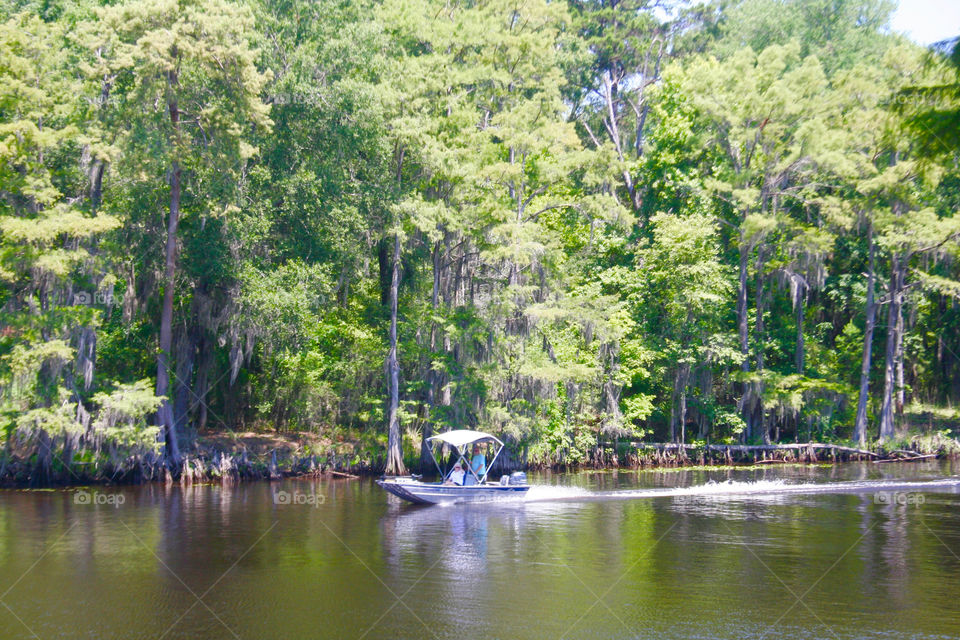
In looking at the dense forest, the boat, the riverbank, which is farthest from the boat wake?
the riverbank

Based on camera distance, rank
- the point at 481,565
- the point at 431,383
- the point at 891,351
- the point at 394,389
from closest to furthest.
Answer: the point at 481,565, the point at 394,389, the point at 431,383, the point at 891,351

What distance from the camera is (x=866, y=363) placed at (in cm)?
3853

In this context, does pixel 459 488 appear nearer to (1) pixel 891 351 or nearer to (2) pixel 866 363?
(2) pixel 866 363

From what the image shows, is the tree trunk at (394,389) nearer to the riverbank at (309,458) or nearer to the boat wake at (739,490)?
the riverbank at (309,458)

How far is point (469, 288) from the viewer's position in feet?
119

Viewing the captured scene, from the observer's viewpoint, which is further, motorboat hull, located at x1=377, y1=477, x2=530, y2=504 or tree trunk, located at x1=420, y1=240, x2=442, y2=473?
tree trunk, located at x1=420, y1=240, x2=442, y2=473

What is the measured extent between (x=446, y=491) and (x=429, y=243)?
1322 cm

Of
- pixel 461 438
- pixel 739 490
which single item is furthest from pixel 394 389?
pixel 739 490

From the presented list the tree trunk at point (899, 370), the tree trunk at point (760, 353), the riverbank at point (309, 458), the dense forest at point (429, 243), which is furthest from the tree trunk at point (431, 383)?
the tree trunk at point (899, 370)

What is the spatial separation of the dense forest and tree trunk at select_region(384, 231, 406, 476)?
15cm

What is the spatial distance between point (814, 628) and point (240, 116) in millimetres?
23730

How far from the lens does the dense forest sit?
27047 mm

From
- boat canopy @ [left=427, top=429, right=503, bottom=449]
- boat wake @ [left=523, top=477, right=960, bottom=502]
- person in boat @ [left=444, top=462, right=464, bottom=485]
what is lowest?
boat wake @ [left=523, top=477, right=960, bottom=502]

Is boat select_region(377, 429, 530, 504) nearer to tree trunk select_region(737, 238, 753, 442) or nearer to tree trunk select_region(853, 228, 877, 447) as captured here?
tree trunk select_region(737, 238, 753, 442)
